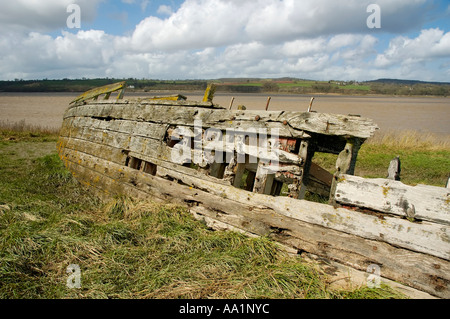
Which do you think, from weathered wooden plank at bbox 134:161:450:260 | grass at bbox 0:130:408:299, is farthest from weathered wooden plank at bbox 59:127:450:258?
grass at bbox 0:130:408:299

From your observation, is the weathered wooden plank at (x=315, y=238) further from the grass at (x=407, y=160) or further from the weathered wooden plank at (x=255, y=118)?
the grass at (x=407, y=160)

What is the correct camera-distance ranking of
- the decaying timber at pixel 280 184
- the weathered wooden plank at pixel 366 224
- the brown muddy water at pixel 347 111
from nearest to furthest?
the weathered wooden plank at pixel 366 224 < the decaying timber at pixel 280 184 < the brown muddy water at pixel 347 111

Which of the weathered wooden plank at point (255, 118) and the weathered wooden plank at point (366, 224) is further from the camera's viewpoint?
the weathered wooden plank at point (255, 118)

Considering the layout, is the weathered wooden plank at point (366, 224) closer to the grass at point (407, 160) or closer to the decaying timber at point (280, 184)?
the decaying timber at point (280, 184)

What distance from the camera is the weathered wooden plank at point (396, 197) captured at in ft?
9.82

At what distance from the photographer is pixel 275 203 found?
13.0ft

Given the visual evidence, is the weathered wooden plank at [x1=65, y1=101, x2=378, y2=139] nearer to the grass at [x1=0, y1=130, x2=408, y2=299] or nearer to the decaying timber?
the decaying timber

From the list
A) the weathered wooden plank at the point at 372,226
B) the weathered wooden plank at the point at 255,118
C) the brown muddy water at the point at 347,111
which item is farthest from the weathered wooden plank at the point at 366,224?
the brown muddy water at the point at 347,111

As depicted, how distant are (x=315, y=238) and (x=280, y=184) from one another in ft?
4.26

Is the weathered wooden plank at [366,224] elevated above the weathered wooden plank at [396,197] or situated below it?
below

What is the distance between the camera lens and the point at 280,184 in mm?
4785

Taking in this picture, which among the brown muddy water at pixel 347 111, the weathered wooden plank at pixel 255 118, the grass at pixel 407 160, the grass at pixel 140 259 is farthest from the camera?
the brown muddy water at pixel 347 111

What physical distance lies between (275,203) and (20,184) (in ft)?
21.7

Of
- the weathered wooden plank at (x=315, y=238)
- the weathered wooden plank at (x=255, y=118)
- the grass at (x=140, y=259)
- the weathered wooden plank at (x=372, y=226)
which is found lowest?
the grass at (x=140, y=259)
